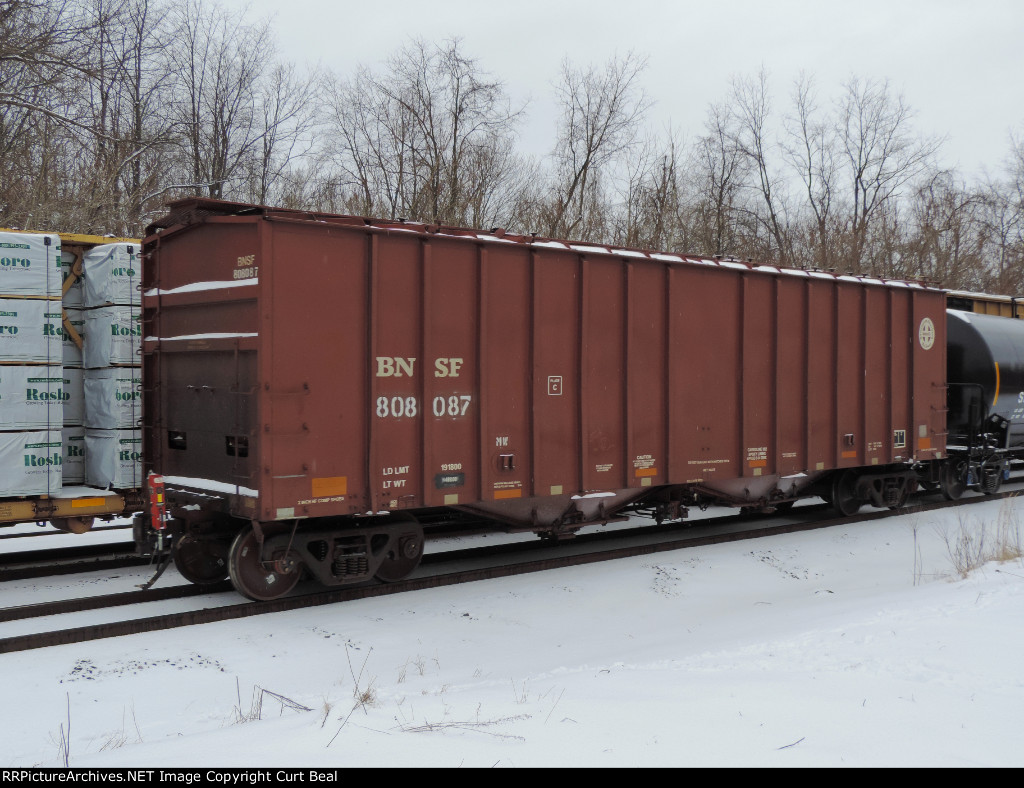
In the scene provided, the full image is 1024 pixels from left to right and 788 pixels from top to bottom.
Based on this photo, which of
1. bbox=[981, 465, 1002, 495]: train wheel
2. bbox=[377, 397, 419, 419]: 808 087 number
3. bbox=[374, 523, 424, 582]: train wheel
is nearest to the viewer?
bbox=[377, 397, 419, 419]: 808 087 number

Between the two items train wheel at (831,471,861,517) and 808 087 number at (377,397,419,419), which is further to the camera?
train wheel at (831,471,861,517)

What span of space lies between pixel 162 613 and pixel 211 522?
104 centimetres

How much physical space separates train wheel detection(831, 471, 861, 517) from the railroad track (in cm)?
21

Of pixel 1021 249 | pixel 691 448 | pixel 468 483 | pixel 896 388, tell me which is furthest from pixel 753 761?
pixel 1021 249

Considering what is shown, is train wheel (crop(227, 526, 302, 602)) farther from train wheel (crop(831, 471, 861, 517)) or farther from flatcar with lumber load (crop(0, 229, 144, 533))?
train wheel (crop(831, 471, 861, 517))

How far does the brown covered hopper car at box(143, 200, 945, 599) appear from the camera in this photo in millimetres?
7383

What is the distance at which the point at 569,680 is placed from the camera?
227 inches

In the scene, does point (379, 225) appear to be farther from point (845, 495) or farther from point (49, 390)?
point (845, 495)

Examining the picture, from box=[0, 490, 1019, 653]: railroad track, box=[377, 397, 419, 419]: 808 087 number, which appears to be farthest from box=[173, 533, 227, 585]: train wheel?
box=[377, 397, 419, 419]: 808 087 number

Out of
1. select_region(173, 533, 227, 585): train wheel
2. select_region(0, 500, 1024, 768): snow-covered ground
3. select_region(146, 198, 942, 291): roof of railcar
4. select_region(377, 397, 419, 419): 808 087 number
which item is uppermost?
select_region(146, 198, 942, 291): roof of railcar

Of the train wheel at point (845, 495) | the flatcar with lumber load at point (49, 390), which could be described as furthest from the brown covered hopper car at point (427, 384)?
→ the train wheel at point (845, 495)

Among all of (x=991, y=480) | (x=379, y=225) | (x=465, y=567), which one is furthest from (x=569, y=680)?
(x=991, y=480)

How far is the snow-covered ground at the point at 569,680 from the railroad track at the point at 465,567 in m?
0.18

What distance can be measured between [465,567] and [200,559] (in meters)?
2.95
